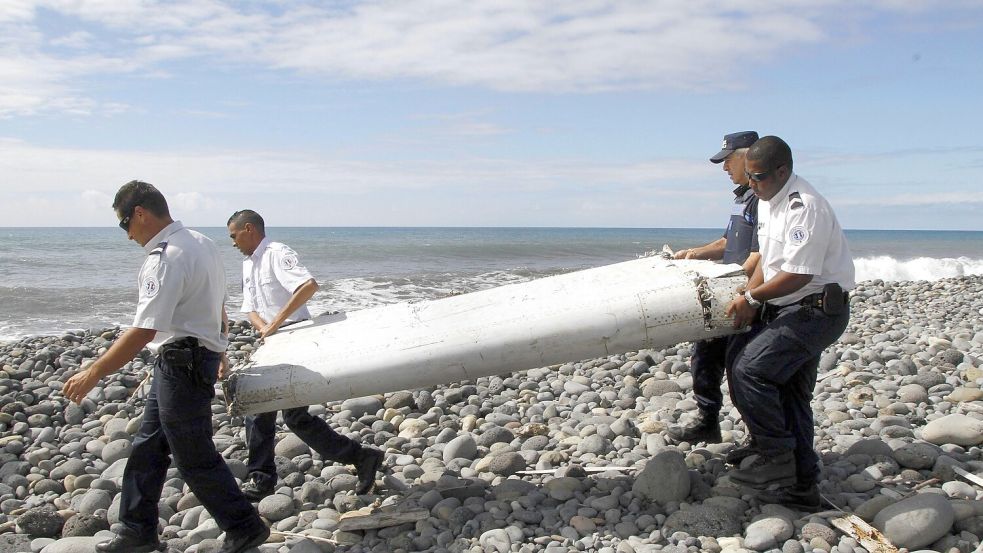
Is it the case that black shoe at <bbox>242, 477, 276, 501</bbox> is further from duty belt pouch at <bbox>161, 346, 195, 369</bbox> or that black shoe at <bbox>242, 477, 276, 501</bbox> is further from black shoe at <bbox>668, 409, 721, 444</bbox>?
black shoe at <bbox>668, 409, 721, 444</bbox>

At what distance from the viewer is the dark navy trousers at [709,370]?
479 cm

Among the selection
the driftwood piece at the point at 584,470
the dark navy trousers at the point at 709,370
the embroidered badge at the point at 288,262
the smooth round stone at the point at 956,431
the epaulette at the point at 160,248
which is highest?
the epaulette at the point at 160,248

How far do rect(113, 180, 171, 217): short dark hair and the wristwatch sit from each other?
115 inches

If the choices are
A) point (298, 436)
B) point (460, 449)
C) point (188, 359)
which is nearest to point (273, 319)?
point (298, 436)

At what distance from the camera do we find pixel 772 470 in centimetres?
385

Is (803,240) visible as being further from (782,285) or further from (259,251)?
(259,251)

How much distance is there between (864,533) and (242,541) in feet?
9.97

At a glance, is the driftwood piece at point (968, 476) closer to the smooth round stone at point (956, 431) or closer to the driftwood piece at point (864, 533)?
the smooth round stone at point (956, 431)

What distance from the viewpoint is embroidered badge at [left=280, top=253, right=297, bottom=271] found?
479 centimetres

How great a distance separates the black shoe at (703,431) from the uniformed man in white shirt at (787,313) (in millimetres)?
1049

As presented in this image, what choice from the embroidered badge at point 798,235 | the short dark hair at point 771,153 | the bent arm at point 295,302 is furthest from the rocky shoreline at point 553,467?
the short dark hair at point 771,153

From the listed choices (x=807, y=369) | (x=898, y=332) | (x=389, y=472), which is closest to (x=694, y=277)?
(x=807, y=369)

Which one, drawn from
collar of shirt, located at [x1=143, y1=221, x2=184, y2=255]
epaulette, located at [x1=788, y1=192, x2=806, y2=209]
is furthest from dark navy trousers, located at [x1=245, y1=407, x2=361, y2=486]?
epaulette, located at [x1=788, y1=192, x2=806, y2=209]

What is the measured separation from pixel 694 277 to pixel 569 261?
101 feet
